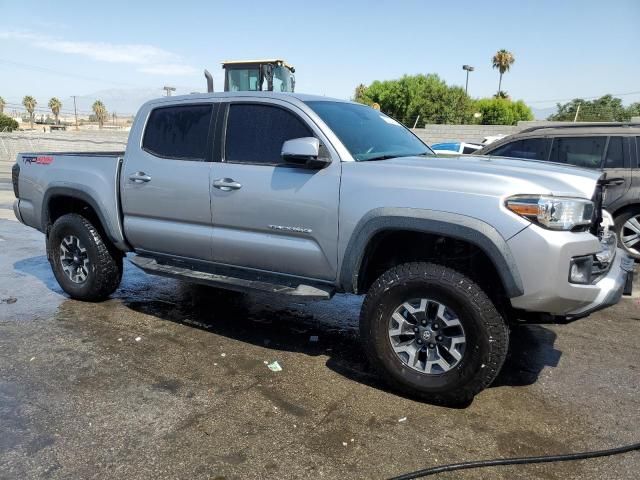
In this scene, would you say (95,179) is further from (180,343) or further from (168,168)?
(180,343)

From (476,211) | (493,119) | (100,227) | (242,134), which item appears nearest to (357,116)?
(242,134)

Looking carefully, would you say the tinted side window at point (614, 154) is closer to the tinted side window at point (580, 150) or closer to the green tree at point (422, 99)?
the tinted side window at point (580, 150)

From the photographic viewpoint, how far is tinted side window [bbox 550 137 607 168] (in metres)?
7.17

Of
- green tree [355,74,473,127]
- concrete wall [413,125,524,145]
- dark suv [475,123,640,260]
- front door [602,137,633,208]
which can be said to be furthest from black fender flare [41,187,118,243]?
green tree [355,74,473,127]

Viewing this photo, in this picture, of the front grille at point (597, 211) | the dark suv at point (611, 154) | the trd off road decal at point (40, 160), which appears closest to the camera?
the front grille at point (597, 211)

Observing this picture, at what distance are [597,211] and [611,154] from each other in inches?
173

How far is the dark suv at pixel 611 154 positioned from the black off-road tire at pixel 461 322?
4761mm

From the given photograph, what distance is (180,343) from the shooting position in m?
4.38

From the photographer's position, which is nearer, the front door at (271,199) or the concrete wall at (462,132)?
the front door at (271,199)

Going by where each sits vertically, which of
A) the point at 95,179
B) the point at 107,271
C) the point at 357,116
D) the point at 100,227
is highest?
the point at 357,116

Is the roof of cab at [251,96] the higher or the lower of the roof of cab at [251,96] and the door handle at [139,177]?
the higher

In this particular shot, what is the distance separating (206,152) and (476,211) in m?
2.30

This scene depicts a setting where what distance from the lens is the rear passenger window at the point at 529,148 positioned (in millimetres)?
7402

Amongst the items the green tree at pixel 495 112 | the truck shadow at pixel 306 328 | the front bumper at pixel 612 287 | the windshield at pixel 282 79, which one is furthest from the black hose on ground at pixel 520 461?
the green tree at pixel 495 112
